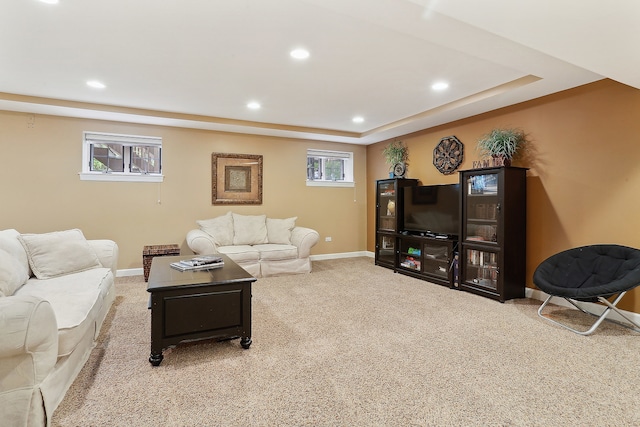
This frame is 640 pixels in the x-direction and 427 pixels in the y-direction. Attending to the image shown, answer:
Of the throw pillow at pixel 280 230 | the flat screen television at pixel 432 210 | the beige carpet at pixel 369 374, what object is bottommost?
the beige carpet at pixel 369 374

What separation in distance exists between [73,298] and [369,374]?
Answer: 6.76ft

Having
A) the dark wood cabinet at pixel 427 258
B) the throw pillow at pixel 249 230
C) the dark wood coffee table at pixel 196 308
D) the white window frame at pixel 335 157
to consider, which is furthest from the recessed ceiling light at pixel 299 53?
the white window frame at pixel 335 157

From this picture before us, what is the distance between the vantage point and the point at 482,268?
405 cm

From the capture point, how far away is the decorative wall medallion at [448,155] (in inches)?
188

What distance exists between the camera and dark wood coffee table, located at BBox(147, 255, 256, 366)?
2.27m

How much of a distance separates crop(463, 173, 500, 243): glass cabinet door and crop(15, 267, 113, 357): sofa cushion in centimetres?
392

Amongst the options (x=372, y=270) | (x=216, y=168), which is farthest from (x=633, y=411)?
(x=216, y=168)

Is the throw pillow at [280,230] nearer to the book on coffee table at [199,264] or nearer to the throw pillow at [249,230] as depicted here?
the throw pillow at [249,230]

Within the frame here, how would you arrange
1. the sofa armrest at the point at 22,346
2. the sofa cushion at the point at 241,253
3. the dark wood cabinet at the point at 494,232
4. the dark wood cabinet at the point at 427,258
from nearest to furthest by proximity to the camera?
1. the sofa armrest at the point at 22,346
2. the dark wood cabinet at the point at 494,232
3. the dark wood cabinet at the point at 427,258
4. the sofa cushion at the point at 241,253

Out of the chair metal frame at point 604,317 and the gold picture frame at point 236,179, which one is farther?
the gold picture frame at point 236,179

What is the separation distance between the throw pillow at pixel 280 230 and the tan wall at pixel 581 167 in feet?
10.8

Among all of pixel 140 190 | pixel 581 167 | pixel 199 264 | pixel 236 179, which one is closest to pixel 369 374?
pixel 199 264

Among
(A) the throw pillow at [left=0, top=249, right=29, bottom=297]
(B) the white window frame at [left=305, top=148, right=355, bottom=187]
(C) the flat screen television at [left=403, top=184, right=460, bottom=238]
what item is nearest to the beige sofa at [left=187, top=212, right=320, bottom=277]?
(B) the white window frame at [left=305, top=148, right=355, bottom=187]

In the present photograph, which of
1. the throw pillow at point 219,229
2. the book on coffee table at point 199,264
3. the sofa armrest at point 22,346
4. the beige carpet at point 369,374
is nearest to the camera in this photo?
the sofa armrest at point 22,346
